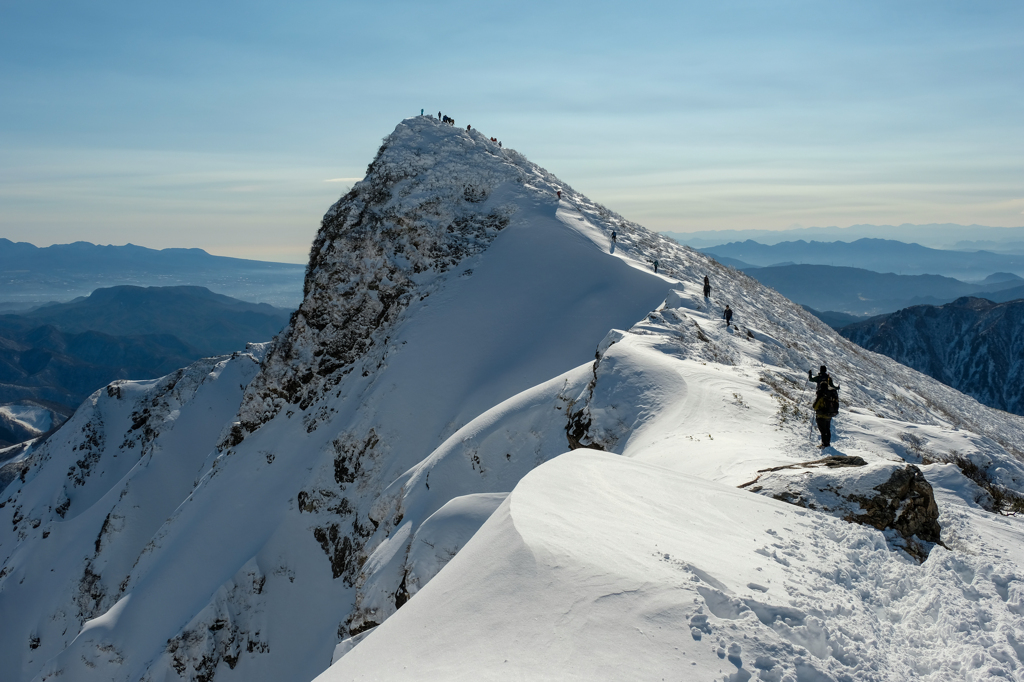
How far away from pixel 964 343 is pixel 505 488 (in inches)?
8311

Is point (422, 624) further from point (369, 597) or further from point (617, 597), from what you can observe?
point (369, 597)

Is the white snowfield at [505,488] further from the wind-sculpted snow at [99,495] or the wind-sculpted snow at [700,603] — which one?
the wind-sculpted snow at [99,495]

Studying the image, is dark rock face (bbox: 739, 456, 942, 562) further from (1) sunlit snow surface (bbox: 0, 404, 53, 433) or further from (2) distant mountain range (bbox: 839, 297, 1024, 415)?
(1) sunlit snow surface (bbox: 0, 404, 53, 433)

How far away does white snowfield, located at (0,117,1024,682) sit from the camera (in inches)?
260

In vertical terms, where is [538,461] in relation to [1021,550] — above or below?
below

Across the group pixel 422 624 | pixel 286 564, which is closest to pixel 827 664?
pixel 422 624

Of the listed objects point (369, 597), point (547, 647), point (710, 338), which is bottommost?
point (369, 597)

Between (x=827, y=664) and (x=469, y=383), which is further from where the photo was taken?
(x=469, y=383)

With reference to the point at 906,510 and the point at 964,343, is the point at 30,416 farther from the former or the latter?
the point at 964,343

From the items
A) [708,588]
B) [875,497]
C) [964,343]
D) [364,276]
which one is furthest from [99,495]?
[964,343]

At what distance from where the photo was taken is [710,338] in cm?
2472

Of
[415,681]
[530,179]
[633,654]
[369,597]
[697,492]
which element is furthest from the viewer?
[530,179]

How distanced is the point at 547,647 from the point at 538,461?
43.0ft

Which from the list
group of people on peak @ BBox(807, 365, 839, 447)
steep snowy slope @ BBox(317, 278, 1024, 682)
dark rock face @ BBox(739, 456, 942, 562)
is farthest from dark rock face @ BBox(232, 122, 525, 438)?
dark rock face @ BBox(739, 456, 942, 562)
